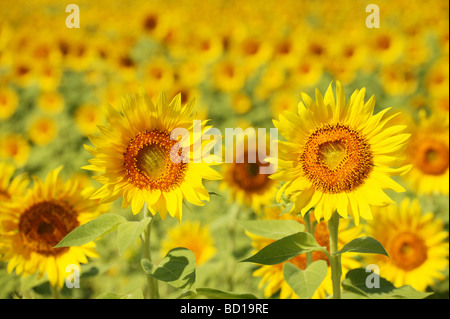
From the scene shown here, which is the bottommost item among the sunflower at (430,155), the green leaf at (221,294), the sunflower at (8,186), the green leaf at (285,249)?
the green leaf at (221,294)

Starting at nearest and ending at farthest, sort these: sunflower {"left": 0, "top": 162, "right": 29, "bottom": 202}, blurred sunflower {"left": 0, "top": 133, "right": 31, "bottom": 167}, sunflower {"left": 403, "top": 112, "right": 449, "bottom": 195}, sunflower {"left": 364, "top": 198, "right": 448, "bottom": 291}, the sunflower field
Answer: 1. the sunflower field
2. sunflower {"left": 0, "top": 162, "right": 29, "bottom": 202}
3. sunflower {"left": 364, "top": 198, "right": 448, "bottom": 291}
4. sunflower {"left": 403, "top": 112, "right": 449, "bottom": 195}
5. blurred sunflower {"left": 0, "top": 133, "right": 31, "bottom": 167}

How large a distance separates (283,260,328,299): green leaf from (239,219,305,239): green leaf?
0.18 meters

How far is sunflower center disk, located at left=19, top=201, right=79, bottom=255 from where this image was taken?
190 centimetres

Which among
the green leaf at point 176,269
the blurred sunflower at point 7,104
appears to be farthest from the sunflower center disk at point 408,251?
the blurred sunflower at point 7,104

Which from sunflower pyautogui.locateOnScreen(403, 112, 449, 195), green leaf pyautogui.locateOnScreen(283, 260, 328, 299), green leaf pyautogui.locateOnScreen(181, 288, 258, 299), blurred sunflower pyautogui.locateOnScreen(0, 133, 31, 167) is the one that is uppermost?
blurred sunflower pyautogui.locateOnScreen(0, 133, 31, 167)

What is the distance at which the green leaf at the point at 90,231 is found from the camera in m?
1.41

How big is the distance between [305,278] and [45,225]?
1083 millimetres

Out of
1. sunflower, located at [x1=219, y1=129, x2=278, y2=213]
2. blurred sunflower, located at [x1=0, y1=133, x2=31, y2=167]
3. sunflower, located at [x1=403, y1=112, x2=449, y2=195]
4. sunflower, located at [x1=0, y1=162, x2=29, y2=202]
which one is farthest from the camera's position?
blurred sunflower, located at [x1=0, y1=133, x2=31, y2=167]

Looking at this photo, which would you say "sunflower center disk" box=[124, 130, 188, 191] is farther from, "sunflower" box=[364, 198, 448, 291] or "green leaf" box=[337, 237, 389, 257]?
"sunflower" box=[364, 198, 448, 291]

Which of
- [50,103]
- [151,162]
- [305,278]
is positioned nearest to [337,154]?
[305,278]

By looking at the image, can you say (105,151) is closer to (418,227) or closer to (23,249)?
(23,249)

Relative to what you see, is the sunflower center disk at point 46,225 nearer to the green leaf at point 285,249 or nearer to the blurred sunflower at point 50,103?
the green leaf at point 285,249

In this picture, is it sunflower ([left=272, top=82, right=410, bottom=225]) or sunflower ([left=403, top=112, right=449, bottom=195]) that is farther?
sunflower ([left=403, top=112, right=449, bottom=195])

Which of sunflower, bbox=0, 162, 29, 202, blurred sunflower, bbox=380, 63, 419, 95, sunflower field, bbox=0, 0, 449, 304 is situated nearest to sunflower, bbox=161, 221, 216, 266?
sunflower field, bbox=0, 0, 449, 304
